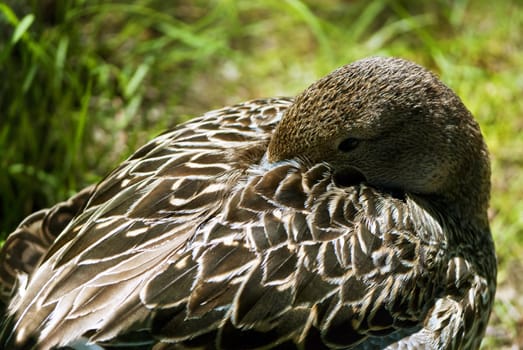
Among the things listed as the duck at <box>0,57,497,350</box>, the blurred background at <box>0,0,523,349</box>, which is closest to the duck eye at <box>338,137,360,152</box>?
the duck at <box>0,57,497,350</box>

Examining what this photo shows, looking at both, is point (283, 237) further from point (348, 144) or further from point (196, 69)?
point (196, 69)

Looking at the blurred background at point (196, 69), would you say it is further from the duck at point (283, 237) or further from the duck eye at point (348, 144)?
the duck eye at point (348, 144)

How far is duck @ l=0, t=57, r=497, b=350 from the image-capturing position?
9.18 feet

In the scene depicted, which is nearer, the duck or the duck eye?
the duck

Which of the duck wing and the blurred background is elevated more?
the blurred background

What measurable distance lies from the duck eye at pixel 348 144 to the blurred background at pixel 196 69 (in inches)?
49.7

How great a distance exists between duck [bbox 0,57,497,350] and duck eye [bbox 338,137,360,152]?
0.04 feet

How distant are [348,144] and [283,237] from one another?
464mm

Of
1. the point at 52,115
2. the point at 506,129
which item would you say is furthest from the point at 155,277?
the point at 506,129

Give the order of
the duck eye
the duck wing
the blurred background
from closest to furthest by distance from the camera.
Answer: the duck wing, the duck eye, the blurred background

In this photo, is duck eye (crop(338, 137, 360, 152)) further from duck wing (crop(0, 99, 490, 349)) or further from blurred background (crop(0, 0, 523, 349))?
blurred background (crop(0, 0, 523, 349))

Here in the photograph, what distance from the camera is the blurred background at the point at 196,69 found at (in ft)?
13.4

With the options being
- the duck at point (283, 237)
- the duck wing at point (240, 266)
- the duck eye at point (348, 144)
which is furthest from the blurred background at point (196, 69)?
the duck eye at point (348, 144)

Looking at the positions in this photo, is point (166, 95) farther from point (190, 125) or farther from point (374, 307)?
point (374, 307)
